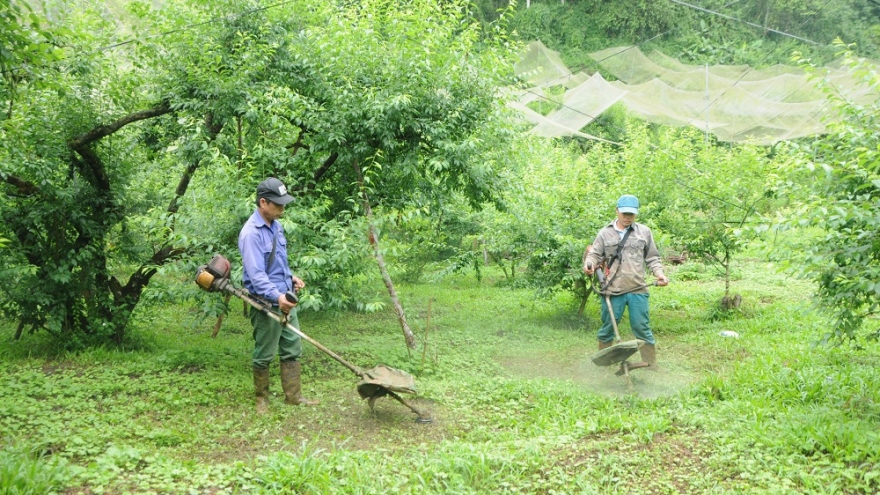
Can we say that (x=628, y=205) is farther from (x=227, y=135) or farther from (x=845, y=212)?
(x=227, y=135)

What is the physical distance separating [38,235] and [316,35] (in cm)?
373

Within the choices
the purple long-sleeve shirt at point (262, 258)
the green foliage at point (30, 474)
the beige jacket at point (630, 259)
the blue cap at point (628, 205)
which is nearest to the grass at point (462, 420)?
the green foliage at point (30, 474)

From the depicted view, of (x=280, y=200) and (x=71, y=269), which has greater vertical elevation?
(x=280, y=200)

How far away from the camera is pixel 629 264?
22.8ft

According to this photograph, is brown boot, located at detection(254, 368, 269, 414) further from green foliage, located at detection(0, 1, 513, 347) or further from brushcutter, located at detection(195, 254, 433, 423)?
green foliage, located at detection(0, 1, 513, 347)

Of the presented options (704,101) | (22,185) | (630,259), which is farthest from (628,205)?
(704,101)

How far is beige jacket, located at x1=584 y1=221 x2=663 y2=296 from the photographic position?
273 inches

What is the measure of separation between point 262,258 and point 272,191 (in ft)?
1.84

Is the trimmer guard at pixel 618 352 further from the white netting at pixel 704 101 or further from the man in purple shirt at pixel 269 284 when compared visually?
the white netting at pixel 704 101

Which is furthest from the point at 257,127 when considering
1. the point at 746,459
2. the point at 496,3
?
the point at 496,3

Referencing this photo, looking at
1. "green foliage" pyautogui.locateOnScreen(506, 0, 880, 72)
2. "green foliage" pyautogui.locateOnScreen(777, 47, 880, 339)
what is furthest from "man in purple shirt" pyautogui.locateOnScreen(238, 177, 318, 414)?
"green foliage" pyautogui.locateOnScreen(506, 0, 880, 72)

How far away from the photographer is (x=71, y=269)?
7246mm

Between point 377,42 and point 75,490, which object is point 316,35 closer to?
point 377,42

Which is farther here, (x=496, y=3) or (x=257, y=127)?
(x=496, y=3)
